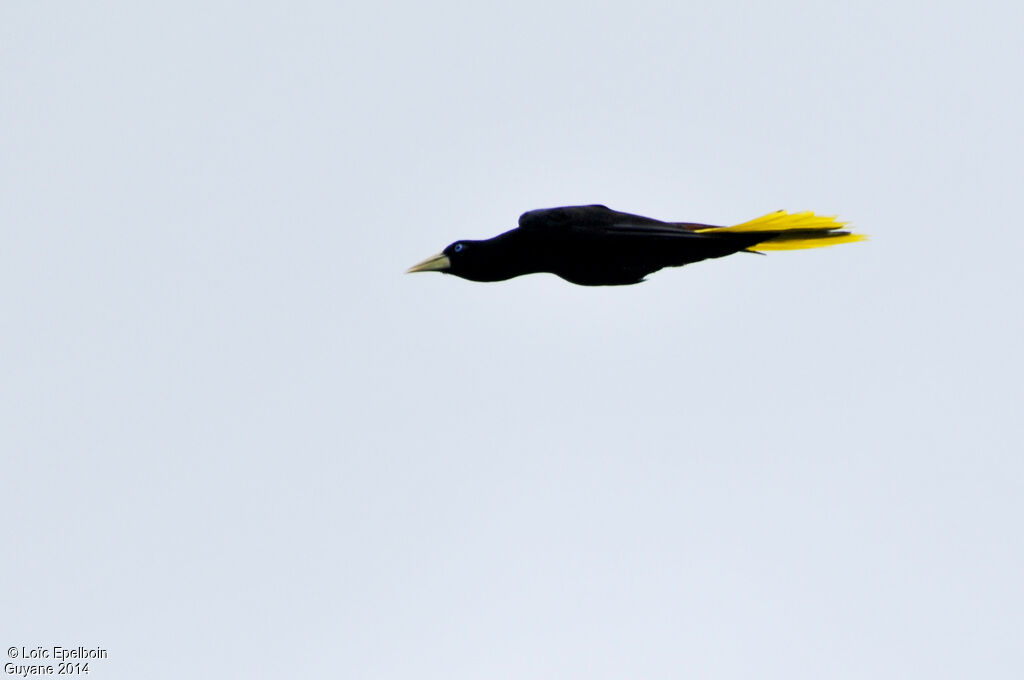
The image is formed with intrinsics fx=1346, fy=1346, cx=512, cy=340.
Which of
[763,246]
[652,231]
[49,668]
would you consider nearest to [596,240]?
[652,231]

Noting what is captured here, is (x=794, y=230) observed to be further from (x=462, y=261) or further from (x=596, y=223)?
(x=462, y=261)

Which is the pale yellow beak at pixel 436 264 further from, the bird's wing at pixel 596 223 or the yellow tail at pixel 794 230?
the yellow tail at pixel 794 230

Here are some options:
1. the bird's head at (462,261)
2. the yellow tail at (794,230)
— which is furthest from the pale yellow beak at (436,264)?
the yellow tail at (794,230)

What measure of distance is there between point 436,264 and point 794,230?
12.5 feet

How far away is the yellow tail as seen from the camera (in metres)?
13.5

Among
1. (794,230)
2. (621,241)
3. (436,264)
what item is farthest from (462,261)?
(794,230)

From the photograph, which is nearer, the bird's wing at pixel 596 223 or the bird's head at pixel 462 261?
the bird's wing at pixel 596 223

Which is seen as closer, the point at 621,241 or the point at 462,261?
the point at 621,241

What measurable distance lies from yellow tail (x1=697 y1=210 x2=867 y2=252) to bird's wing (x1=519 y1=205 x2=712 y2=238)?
1.45 feet

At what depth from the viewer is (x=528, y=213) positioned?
557 inches

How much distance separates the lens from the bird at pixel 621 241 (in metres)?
13.5

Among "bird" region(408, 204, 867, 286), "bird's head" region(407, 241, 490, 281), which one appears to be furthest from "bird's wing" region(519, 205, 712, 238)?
"bird's head" region(407, 241, 490, 281)

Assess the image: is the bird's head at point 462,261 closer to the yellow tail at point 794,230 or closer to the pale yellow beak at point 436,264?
the pale yellow beak at point 436,264

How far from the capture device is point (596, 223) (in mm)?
13812
